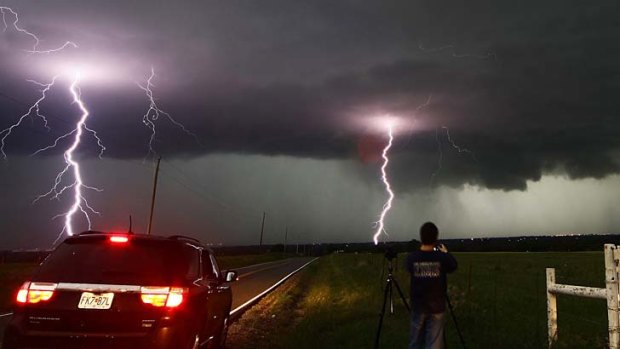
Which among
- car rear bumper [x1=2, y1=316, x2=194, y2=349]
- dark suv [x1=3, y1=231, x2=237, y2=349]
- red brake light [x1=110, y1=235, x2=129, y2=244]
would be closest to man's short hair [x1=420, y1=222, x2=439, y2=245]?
dark suv [x1=3, y1=231, x2=237, y2=349]

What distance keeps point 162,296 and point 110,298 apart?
1.84 feet

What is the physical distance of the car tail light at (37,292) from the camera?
575 centimetres

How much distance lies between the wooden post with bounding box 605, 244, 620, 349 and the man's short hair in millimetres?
2292

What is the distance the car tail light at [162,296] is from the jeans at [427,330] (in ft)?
9.64

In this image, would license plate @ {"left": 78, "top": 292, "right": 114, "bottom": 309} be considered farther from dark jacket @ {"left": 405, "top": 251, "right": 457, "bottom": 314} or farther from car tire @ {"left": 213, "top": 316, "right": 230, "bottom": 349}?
dark jacket @ {"left": 405, "top": 251, "right": 457, "bottom": 314}

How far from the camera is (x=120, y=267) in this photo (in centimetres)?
620

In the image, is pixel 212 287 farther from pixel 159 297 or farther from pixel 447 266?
pixel 447 266

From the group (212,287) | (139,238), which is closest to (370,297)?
(212,287)

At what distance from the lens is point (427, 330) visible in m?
6.48

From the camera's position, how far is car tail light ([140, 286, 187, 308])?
5879mm

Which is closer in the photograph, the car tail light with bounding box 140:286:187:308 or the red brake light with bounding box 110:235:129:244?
the car tail light with bounding box 140:286:187:308

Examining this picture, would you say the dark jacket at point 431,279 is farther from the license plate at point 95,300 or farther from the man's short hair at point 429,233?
the license plate at point 95,300

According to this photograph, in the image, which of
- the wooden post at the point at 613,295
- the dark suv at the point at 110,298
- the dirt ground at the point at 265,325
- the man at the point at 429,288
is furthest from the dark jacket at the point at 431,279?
the dirt ground at the point at 265,325

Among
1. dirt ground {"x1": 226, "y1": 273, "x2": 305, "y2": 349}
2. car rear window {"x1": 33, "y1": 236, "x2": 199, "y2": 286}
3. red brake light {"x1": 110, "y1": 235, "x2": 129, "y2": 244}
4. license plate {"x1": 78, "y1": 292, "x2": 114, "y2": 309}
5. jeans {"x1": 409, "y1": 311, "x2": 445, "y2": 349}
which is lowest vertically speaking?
dirt ground {"x1": 226, "y1": 273, "x2": 305, "y2": 349}
